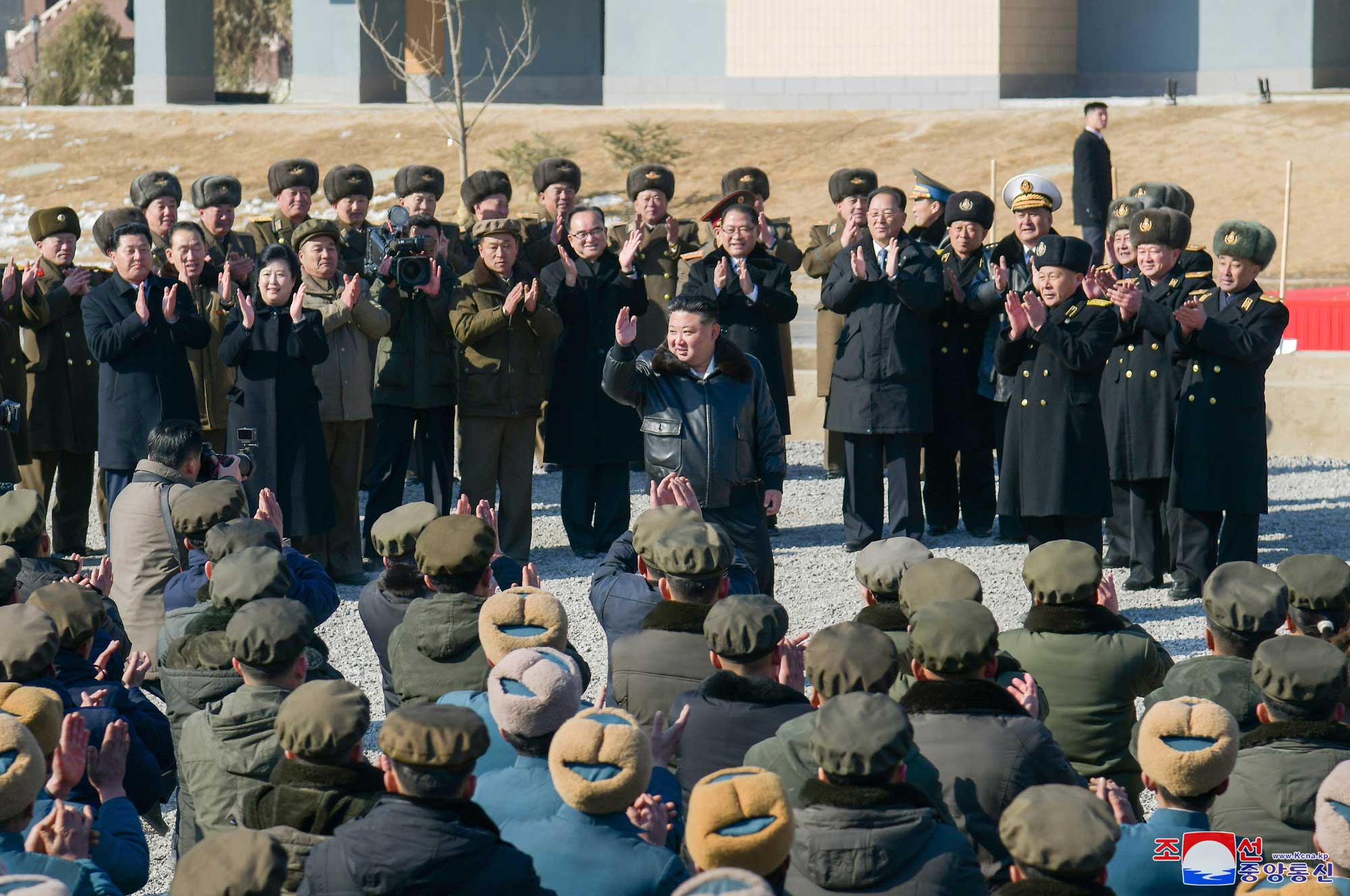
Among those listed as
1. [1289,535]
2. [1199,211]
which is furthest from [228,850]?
[1199,211]

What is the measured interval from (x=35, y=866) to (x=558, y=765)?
1.03 meters

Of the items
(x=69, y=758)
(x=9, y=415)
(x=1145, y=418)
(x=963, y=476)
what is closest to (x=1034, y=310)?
(x=1145, y=418)

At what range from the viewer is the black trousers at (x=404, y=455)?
931 centimetres

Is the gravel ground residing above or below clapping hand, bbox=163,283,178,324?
below

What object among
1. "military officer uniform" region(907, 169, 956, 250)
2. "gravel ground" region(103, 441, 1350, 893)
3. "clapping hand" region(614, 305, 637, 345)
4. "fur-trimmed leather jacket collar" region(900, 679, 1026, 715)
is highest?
"military officer uniform" region(907, 169, 956, 250)

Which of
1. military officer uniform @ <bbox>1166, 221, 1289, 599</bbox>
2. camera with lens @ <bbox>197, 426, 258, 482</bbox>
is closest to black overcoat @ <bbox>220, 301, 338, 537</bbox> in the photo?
camera with lens @ <bbox>197, 426, 258, 482</bbox>

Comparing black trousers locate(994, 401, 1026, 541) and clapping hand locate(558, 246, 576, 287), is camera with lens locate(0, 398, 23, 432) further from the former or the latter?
black trousers locate(994, 401, 1026, 541)

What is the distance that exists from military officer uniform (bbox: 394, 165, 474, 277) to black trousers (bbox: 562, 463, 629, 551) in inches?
→ 60.2

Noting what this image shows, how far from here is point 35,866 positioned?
11.3 ft

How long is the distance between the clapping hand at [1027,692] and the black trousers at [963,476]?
5740 millimetres

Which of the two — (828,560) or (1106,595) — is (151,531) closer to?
(1106,595)

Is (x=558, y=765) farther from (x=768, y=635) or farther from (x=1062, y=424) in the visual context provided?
(x=1062, y=424)

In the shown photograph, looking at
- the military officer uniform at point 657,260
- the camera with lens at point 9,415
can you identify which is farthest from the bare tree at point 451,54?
the camera with lens at point 9,415

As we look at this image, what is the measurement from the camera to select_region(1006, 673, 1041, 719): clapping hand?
4.31 m
